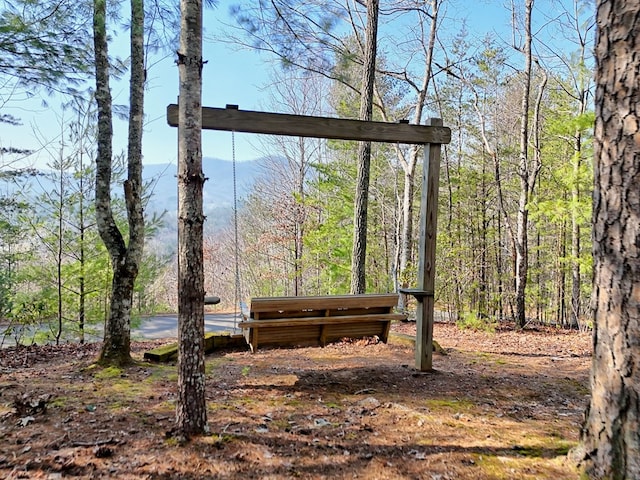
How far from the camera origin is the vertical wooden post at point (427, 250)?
4.02m

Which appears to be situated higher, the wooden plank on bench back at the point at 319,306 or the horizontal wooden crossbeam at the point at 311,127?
the horizontal wooden crossbeam at the point at 311,127

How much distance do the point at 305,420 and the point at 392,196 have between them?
35.6ft

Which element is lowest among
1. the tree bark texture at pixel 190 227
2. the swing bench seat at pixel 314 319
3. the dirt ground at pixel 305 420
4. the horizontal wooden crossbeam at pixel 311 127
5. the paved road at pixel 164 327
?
the paved road at pixel 164 327

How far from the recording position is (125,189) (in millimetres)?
4164

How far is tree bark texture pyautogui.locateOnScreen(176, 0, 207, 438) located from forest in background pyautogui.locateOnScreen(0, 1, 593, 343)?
2970 mm

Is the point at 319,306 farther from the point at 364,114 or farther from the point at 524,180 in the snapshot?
the point at 524,180

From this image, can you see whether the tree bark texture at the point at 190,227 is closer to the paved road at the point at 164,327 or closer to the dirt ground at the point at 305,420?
the dirt ground at the point at 305,420

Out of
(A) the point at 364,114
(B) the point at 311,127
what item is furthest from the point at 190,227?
(A) the point at 364,114

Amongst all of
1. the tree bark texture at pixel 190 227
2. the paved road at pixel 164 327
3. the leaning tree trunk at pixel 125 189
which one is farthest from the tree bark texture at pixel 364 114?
the tree bark texture at pixel 190 227

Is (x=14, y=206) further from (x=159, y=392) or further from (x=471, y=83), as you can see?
(x=471, y=83)

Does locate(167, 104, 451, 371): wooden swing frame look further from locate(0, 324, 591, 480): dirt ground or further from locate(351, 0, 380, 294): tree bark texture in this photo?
locate(351, 0, 380, 294): tree bark texture

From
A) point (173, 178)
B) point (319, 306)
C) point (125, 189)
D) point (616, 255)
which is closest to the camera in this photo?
point (616, 255)

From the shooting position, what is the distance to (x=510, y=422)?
2.75m

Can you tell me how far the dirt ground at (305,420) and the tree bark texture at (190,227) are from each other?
253 millimetres
